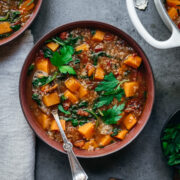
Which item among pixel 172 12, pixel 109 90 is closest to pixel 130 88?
pixel 109 90

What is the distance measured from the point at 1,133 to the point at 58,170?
0.71m

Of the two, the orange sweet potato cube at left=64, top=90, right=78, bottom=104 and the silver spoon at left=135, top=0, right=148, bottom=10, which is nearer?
the orange sweet potato cube at left=64, top=90, right=78, bottom=104

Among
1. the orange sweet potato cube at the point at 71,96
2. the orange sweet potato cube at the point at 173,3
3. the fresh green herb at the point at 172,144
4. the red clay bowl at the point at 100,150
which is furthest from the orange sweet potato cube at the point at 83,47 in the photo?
the fresh green herb at the point at 172,144

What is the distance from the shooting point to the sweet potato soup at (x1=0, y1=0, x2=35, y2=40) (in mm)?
3170

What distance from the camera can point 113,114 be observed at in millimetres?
2979

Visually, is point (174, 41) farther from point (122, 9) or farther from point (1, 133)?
point (1, 133)

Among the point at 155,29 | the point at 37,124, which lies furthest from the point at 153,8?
the point at 37,124

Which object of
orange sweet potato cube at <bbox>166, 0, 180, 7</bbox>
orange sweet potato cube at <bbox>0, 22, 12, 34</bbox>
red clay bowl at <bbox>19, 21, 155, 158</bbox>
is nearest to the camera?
orange sweet potato cube at <bbox>166, 0, 180, 7</bbox>

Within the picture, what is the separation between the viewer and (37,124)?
301cm

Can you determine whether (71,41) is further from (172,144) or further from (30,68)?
(172,144)

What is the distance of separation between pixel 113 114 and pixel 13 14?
146 cm

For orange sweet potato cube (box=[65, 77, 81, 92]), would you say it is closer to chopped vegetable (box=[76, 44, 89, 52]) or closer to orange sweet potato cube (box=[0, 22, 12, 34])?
chopped vegetable (box=[76, 44, 89, 52])

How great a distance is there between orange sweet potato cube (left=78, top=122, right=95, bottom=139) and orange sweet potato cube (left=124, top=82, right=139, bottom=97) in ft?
1.52

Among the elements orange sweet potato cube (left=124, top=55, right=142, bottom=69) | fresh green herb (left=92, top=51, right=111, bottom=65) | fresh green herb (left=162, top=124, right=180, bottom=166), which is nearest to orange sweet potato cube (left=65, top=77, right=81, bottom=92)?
fresh green herb (left=92, top=51, right=111, bottom=65)
